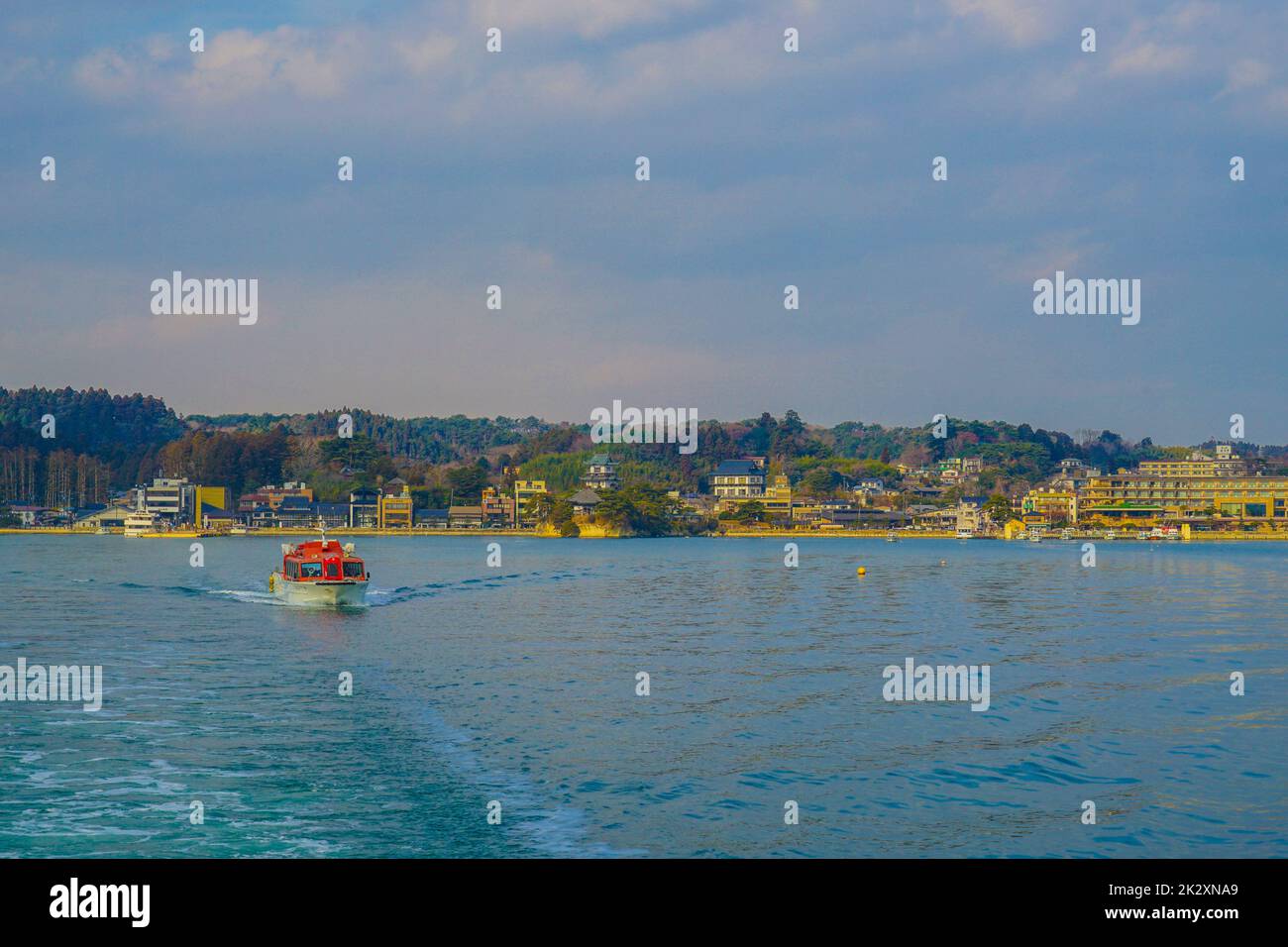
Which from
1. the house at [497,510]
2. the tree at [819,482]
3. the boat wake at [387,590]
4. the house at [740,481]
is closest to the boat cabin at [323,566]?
the boat wake at [387,590]

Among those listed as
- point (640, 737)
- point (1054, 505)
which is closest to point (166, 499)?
point (1054, 505)

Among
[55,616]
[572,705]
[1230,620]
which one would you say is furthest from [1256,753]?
[55,616]

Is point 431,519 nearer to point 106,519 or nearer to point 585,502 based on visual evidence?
point 585,502

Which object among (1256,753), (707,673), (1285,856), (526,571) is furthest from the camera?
(526,571)

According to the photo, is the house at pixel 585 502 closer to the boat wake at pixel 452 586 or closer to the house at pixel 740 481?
the house at pixel 740 481

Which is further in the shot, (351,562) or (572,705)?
(351,562)
